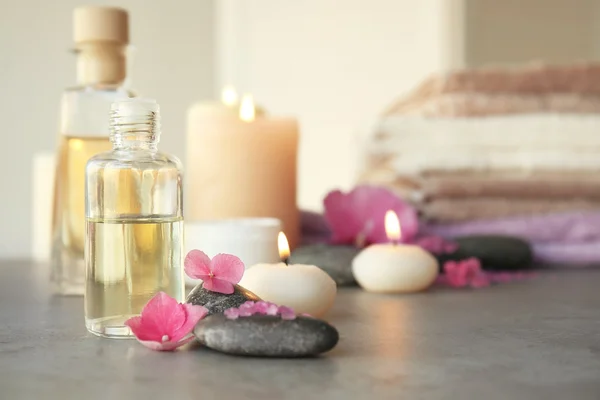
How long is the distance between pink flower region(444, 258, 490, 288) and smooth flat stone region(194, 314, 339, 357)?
0.39 m

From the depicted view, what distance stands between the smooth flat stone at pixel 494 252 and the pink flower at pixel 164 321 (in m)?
0.45

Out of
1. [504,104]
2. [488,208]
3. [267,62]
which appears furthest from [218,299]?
[267,62]

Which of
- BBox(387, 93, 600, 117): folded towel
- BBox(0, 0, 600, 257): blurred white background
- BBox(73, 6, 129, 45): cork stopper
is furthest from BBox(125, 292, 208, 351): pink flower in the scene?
BBox(0, 0, 600, 257): blurred white background

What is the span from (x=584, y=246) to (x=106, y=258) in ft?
2.02

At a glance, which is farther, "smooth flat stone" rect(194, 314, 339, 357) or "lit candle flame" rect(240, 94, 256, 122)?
"lit candle flame" rect(240, 94, 256, 122)

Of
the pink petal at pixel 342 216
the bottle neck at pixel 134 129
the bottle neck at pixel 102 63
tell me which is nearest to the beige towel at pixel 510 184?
the pink petal at pixel 342 216

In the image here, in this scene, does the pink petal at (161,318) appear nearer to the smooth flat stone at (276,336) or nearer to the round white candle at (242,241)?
the smooth flat stone at (276,336)

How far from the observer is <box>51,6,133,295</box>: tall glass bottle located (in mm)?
773

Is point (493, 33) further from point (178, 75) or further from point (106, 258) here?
point (106, 258)

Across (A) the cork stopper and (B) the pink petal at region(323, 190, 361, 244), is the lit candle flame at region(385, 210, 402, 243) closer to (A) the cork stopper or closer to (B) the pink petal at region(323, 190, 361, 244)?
(B) the pink petal at region(323, 190, 361, 244)

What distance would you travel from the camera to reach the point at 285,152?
925mm

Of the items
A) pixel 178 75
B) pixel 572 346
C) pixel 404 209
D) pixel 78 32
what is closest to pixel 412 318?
pixel 572 346

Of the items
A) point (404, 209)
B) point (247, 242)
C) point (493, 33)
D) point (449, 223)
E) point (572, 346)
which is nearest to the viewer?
point (572, 346)

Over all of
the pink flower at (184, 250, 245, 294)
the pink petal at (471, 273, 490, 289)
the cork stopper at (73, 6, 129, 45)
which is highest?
the cork stopper at (73, 6, 129, 45)
